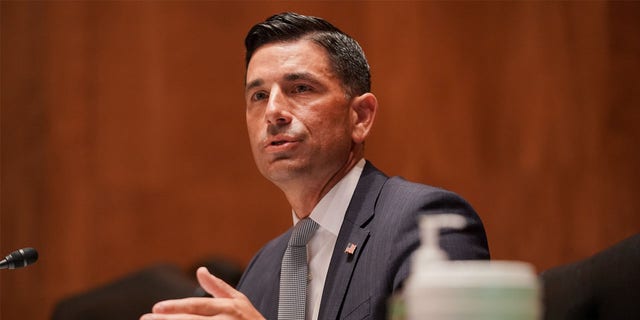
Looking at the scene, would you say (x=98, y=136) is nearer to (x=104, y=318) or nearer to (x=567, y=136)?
(x=104, y=318)

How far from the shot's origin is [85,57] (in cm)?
514

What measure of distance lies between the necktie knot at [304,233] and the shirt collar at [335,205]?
21 mm

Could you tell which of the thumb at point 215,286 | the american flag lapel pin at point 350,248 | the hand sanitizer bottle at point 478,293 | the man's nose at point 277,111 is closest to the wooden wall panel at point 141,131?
the man's nose at point 277,111

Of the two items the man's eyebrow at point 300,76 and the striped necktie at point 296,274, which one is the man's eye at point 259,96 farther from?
the striped necktie at point 296,274

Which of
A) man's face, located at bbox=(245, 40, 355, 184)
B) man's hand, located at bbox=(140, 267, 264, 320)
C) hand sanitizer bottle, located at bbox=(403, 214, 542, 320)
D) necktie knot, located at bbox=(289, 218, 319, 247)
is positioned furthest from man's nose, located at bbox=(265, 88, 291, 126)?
hand sanitizer bottle, located at bbox=(403, 214, 542, 320)

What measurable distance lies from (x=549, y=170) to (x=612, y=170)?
11.9 inches

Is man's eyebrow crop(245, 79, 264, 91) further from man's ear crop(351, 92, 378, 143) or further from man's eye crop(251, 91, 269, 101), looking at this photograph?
man's ear crop(351, 92, 378, 143)

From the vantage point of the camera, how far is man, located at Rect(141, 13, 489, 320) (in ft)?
6.77

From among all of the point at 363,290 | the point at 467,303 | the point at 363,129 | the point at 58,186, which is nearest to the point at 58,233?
the point at 58,186

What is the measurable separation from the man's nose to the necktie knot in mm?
295

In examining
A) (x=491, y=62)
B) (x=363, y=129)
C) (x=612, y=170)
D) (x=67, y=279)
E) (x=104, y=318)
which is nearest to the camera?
→ (x=363, y=129)

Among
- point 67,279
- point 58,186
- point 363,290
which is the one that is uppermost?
A: point 363,290

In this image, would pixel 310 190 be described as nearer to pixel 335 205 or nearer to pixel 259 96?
pixel 335 205

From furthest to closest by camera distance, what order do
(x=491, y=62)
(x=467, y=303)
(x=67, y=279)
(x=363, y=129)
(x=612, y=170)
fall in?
(x=67, y=279) < (x=491, y=62) < (x=612, y=170) < (x=363, y=129) < (x=467, y=303)
